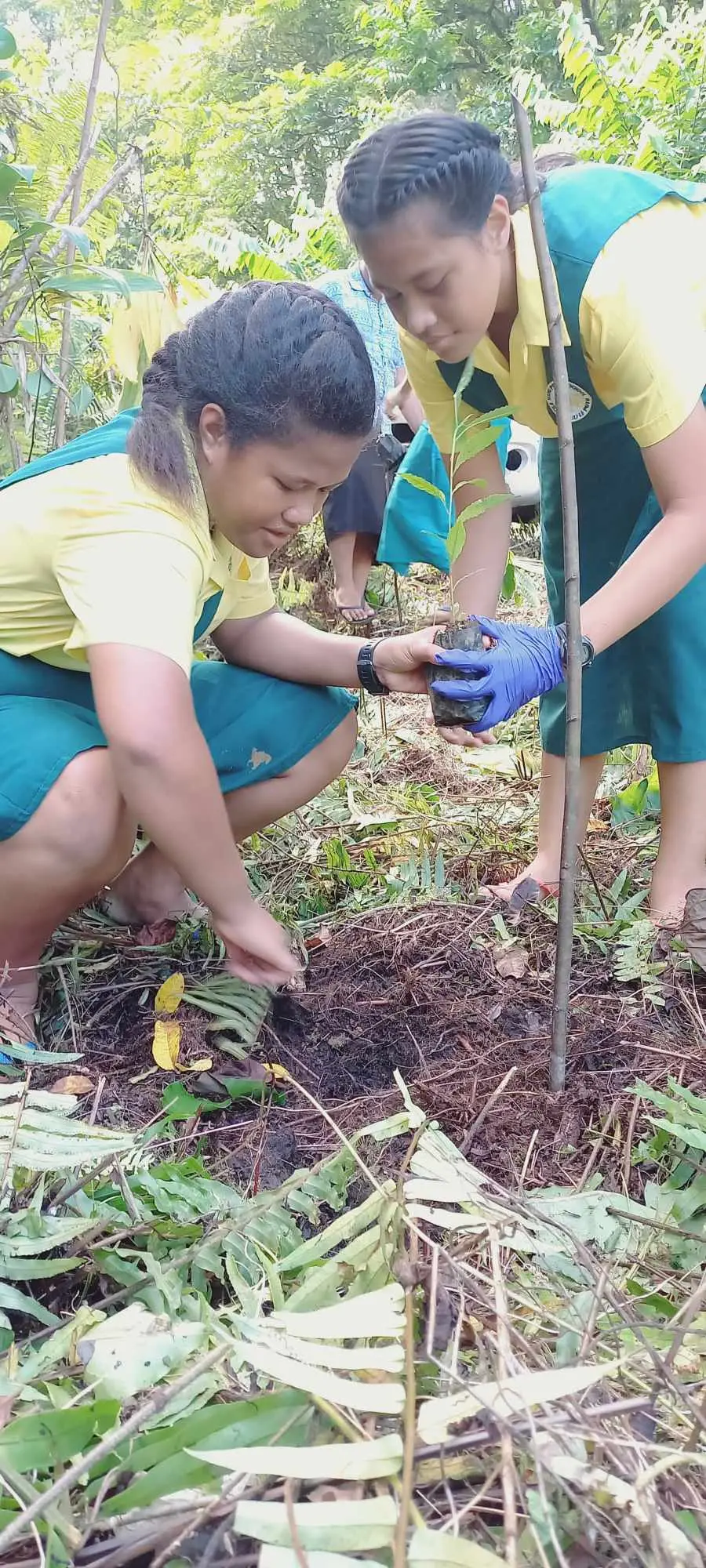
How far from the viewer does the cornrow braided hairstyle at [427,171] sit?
3.83 ft

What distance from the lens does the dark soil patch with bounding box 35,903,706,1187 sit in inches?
45.6

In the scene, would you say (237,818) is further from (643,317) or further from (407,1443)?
(407,1443)

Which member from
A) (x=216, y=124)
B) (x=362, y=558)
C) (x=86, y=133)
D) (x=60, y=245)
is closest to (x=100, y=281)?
(x=60, y=245)

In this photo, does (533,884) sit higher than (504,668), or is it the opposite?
(504,668)

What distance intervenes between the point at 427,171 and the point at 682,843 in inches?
41.8

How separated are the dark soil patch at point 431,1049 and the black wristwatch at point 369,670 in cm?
39

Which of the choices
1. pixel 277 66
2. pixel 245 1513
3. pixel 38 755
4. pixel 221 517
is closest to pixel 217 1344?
pixel 245 1513

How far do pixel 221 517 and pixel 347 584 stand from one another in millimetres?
1943

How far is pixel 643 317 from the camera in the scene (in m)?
1.24

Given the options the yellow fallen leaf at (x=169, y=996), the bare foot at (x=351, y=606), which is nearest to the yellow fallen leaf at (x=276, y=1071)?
the yellow fallen leaf at (x=169, y=996)

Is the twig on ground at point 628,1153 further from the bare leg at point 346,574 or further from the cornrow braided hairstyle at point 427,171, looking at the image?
the bare leg at point 346,574

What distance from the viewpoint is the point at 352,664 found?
1640mm

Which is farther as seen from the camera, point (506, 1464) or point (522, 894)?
point (522, 894)

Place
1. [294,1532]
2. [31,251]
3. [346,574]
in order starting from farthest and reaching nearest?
[346,574] → [31,251] → [294,1532]
